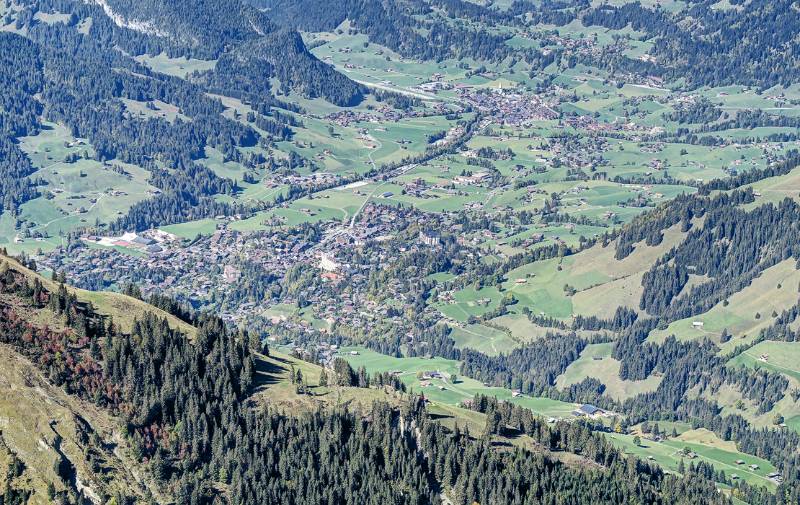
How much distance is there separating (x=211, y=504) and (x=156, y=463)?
868cm

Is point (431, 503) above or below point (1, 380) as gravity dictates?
below

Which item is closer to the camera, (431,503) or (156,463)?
(156,463)

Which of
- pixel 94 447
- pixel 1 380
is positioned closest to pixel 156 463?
pixel 94 447

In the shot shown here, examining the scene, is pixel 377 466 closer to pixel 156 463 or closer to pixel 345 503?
pixel 345 503

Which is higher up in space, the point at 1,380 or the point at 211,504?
the point at 1,380

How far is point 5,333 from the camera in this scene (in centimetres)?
19300

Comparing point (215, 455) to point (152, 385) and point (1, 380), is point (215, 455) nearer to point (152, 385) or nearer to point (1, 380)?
Result: point (152, 385)

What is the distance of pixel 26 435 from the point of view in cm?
17638

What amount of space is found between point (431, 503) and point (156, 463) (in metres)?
37.9

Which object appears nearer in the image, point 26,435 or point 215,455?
point 26,435

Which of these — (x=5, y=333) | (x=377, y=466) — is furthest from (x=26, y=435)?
(x=377, y=466)

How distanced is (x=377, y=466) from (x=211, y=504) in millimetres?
26031

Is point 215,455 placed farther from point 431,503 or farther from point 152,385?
point 431,503

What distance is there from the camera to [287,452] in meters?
196
